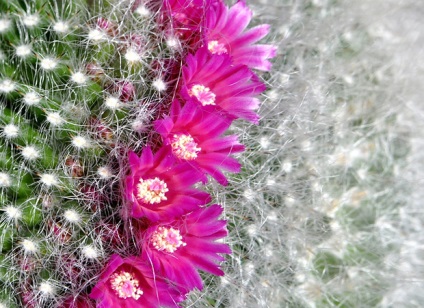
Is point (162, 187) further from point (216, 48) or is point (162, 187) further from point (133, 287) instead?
point (216, 48)

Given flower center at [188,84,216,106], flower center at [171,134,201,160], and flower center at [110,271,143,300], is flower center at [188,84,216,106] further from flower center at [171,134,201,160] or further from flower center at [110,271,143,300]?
flower center at [110,271,143,300]

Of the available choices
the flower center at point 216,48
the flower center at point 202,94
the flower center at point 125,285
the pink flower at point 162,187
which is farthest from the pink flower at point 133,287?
the flower center at point 216,48

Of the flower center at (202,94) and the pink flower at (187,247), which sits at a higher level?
the flower center at (202,94)

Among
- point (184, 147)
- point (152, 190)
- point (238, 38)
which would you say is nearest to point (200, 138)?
point (184, 147)

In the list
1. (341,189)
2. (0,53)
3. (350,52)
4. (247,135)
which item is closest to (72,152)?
(0,53)

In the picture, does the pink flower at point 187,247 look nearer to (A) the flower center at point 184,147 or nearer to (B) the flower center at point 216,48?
(A) the flower center at point 184,147

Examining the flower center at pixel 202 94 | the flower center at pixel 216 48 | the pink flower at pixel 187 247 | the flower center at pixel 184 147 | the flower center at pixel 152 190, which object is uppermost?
the flower center at pixel 216 48
